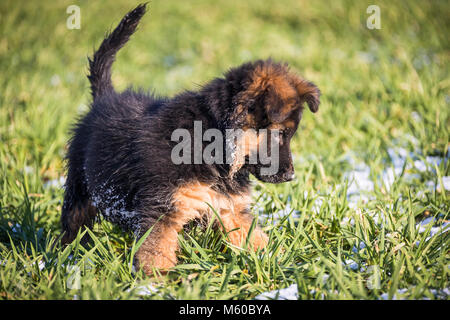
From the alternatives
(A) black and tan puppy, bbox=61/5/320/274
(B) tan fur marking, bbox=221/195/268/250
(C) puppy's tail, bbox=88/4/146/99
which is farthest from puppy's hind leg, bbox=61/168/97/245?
(B) tan fur marking, bbox=221/195/268/250

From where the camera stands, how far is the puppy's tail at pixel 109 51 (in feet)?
12.1

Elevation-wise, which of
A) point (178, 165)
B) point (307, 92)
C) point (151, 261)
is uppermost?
point (307, 92)

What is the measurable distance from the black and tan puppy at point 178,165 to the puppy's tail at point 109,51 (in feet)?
1.96

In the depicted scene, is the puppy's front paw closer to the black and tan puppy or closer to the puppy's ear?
the black and tan puppy

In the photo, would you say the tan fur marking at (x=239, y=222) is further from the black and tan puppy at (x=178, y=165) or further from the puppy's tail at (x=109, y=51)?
the puppy's tail at (x=109, y=51)

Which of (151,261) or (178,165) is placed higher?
(178,165)

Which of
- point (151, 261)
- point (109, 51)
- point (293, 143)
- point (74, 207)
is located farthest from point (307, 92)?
point (293, 143)

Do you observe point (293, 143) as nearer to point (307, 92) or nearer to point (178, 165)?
point (307, 92)

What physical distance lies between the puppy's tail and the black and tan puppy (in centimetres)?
60

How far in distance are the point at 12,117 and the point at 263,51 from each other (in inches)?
218

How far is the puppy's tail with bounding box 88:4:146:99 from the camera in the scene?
3.69 metres

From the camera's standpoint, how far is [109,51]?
388 centimetres

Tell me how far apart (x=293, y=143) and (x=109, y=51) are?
2.56m

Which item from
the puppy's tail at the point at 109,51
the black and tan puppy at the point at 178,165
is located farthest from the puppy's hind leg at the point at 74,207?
the puppy's tail at the point at 109,51
